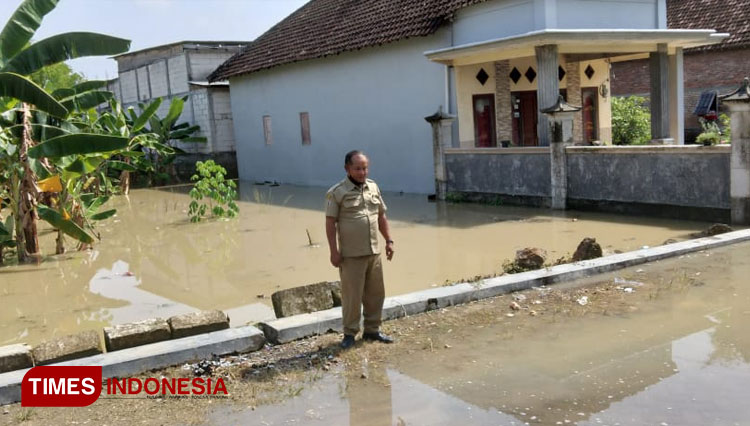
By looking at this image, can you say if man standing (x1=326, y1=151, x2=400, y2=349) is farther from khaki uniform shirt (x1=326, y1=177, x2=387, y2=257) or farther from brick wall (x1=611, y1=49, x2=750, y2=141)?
brick wall (x1=611, y1=49, x2=750, y2=141)

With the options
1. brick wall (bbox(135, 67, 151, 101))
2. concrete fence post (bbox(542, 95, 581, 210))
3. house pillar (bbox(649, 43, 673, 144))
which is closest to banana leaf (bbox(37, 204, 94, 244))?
concrete fence post (bbox(542, 95, 581, 210))

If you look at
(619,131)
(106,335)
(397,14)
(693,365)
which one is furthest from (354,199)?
(619,131)

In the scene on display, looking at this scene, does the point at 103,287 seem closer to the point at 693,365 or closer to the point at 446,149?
the point at 693,365

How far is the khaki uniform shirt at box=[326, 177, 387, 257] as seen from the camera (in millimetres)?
5621

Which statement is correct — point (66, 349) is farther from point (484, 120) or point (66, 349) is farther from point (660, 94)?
point (660, 94)

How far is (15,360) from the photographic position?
545 centimetres

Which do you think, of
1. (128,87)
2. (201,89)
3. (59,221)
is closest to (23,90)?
(59,221)

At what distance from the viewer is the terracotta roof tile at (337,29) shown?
681 inches

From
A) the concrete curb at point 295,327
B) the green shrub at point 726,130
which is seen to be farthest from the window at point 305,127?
the concrete curb at point 295,327

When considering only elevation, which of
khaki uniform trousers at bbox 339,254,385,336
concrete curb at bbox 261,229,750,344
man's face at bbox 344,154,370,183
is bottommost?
concrete curb at bbox 261,229,750,344

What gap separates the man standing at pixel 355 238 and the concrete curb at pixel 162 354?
87cm

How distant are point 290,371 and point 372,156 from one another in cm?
1486

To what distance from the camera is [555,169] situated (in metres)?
13.7

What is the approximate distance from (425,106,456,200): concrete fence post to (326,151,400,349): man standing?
35.1 feet
